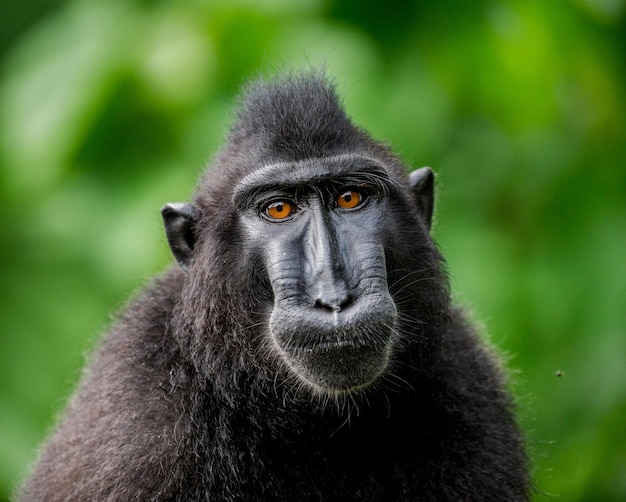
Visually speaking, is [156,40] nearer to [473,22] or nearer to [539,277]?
[473,22]

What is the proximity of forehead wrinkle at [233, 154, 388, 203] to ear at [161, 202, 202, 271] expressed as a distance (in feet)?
1.28

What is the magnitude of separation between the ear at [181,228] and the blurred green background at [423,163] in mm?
2381

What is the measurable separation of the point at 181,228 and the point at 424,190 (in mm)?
1534

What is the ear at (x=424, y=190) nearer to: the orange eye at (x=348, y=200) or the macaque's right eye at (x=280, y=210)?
the orange eye at (x=348, y=200)

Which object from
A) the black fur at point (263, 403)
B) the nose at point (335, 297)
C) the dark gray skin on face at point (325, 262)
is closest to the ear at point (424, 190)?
the black fur at point (263, 403)

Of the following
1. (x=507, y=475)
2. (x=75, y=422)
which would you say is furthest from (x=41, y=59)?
(x=507, y=475)

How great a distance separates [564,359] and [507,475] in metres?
3.39

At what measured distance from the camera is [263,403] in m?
6.62

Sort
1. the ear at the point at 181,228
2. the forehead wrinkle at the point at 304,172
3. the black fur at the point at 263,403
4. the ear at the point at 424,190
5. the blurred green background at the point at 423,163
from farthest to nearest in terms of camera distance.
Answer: the blurred green background at the point at 423,163, the ear at the point at 424,190, the ear at the point at 181,228, the forehead wrinkle at the point at 304,172, the black fur at the point at 263,403

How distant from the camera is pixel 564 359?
1008 centimetres

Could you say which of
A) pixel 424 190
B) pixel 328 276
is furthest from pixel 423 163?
pixel 328 276

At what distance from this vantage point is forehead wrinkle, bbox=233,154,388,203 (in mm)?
6594

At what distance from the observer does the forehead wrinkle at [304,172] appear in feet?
21.6

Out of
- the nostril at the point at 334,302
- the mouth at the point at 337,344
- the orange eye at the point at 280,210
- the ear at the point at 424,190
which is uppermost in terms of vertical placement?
the ear at the point at 424,190
